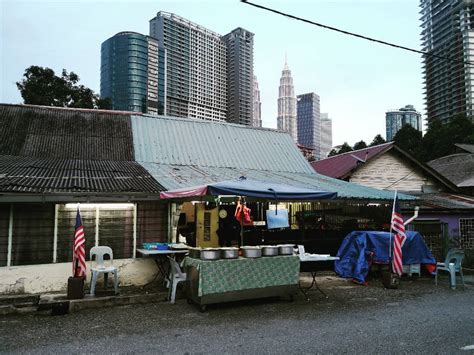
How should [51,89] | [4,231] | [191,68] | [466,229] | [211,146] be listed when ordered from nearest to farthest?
1. [4,231]
2. [211,146]
3. [466,229]
4. [51,89]
5. [191,68]

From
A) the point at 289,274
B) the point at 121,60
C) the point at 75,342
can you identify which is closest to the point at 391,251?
the point at 289,274

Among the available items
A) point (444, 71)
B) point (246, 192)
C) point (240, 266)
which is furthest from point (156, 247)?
point (444, 71)

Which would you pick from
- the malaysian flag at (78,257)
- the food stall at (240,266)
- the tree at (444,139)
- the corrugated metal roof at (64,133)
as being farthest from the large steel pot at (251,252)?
the tree at (444,139)

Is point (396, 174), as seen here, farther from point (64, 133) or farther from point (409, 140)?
point (409, 140)

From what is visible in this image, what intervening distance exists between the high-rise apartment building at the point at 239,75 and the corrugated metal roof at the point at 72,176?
8971 cm

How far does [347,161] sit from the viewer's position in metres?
18.8

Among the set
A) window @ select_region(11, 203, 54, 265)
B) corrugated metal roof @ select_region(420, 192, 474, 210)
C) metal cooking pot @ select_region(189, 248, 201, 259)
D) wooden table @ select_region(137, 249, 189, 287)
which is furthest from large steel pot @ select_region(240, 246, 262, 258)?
corrugated metal roof @ select_region(420, 192, 474, 210)

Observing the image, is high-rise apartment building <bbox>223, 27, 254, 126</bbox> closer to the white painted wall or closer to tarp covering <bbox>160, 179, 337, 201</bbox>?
the white painted wall

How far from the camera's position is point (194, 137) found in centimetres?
1377

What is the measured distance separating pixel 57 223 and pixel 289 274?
526cm

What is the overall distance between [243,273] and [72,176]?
16.0 feet

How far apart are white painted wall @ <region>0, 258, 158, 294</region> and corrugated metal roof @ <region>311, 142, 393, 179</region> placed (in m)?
11.2

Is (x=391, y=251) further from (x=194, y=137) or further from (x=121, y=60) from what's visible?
(x=121, y=60)

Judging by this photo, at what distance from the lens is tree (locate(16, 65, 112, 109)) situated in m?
28.8
